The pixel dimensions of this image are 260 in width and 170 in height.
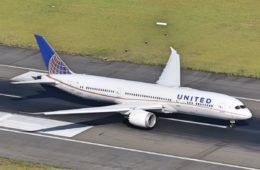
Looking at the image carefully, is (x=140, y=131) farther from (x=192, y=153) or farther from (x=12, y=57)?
(x=12, y=57)

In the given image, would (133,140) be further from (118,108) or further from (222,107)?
(222,107)

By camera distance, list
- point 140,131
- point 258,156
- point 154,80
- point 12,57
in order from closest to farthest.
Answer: point 258,156
point 140,131
point 154,80
point 12,57

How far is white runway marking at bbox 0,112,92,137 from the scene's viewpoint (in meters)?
82.4

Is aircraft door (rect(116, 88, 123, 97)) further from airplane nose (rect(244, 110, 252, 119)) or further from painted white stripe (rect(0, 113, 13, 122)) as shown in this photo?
airplane nose (rect(244, 110, 252, 119))

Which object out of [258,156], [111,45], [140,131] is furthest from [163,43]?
[258,156]

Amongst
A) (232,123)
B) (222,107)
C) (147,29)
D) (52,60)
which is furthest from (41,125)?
(147,29)

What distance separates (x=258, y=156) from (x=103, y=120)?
16980mm

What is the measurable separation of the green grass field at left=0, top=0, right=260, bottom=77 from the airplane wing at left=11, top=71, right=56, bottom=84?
924 centimetres

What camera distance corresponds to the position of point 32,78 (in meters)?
91.4

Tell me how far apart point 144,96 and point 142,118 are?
3032mm

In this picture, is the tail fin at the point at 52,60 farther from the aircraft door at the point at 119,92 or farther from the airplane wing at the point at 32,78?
the aircraft door at the point at 119,92

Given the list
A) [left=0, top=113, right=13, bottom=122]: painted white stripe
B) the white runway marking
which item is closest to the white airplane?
the white runway marking

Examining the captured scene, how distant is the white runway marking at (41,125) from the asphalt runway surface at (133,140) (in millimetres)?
984

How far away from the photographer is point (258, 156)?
76625mm
